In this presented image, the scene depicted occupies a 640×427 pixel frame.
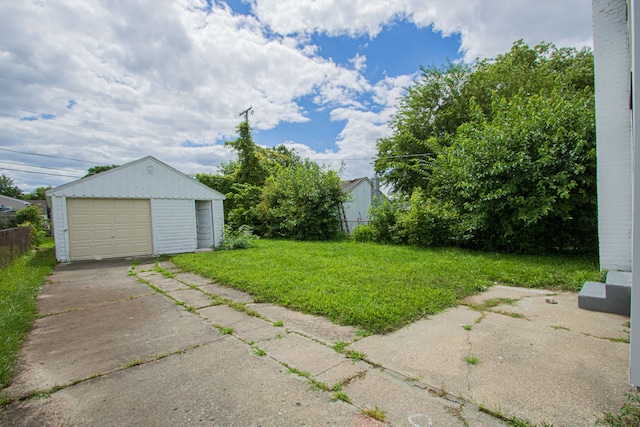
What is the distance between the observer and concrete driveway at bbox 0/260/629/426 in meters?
2.12

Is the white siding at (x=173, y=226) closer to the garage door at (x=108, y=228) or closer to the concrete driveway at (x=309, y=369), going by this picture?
the garage door at (x=108, y=228)

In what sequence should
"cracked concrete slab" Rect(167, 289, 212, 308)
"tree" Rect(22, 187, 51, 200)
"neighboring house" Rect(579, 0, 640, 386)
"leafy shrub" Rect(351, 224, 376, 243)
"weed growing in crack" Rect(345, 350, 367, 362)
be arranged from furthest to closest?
"tree" Rect(22, 187, 51, 200)
"leafy shrub" Rect(351, 224, 376, 243)
"neighboring house" Rect(579, 0, 640, 386)
"cracked concrete slab" Rect(167, 289, 212, 308)
"weed growing in crack" Rect(345, 350, 367, 362)

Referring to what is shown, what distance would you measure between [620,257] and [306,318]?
555 cm

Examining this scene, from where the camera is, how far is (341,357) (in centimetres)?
289

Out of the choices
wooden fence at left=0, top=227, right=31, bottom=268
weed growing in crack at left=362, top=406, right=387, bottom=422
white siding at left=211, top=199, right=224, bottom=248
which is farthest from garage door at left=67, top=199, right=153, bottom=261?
weed growing in crack at left=362, top=406, right=387, bottom=422

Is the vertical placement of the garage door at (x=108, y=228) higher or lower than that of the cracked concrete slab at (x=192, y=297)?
higher

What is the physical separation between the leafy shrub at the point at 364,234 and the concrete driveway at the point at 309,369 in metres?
7.35

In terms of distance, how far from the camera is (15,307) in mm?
4395

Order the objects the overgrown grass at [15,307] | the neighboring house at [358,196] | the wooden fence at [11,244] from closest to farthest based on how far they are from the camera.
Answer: the overgrown grass at [15,307] < the wooden fence at [11,244] < the neighboring house at [358,196]

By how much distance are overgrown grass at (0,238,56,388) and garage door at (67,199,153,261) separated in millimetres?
1898

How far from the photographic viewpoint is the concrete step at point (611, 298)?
388cm

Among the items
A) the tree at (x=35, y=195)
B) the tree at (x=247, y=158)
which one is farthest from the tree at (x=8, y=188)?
the tree at (x=247, y=158)

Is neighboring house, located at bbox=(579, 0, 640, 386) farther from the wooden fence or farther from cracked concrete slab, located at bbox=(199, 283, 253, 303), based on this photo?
the wooden fence

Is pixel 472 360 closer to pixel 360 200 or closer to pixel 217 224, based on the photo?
pixel 217 224
